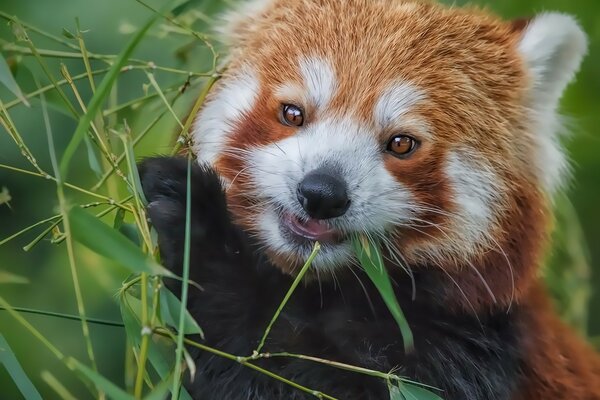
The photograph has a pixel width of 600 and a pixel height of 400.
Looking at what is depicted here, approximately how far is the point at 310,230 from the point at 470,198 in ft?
1.60

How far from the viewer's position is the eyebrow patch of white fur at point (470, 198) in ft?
9.20

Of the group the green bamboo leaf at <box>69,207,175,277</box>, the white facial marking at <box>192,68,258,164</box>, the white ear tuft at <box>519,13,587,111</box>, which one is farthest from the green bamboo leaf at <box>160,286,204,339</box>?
the white ear tuft at <box>519,13,587,111</box>

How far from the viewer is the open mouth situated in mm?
2664

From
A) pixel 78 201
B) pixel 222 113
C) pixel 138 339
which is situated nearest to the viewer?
pixel 138 339

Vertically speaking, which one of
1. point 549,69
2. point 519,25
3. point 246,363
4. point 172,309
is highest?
point 519,25

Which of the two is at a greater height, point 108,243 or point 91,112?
point 91,112

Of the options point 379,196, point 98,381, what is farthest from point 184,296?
point 379,196

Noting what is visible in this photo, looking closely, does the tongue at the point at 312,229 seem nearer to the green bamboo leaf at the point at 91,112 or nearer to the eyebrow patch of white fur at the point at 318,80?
the eyebrow patch of white fur at the point at 318,80

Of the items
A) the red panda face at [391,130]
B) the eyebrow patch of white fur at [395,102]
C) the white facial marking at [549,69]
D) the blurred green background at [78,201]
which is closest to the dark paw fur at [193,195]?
the red panda face at [391,130]

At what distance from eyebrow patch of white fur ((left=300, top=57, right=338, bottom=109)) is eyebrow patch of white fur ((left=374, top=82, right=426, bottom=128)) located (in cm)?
14

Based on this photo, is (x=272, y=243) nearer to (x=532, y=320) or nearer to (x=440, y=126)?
(x=440, y=126)

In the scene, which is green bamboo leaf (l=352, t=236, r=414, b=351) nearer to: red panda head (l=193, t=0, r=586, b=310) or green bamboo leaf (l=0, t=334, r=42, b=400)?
red panda head (l=193, t=0, r=586, b=310)

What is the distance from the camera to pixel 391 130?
2.74 metres

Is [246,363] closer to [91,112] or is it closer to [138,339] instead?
[138,339]
